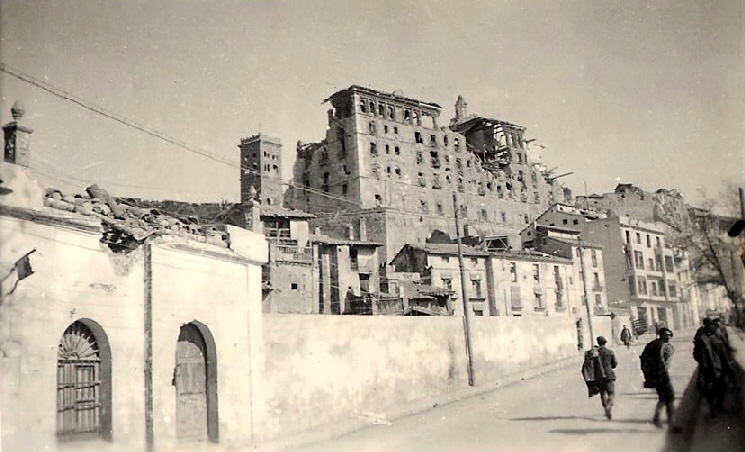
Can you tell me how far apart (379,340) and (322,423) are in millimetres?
2056

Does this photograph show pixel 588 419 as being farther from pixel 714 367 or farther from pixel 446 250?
pixel 446 250

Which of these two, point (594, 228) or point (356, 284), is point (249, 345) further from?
point (594, 228)

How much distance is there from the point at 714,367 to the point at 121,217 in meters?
6.80

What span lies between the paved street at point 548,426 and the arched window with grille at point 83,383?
2.51 meters

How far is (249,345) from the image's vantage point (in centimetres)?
867

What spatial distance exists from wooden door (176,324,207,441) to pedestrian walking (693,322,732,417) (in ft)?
19.3

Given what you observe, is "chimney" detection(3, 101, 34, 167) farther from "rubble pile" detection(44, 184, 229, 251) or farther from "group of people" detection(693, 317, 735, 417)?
"group of people" detection(693, 317, 735, 417)

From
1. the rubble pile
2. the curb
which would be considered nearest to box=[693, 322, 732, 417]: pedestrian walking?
the curb

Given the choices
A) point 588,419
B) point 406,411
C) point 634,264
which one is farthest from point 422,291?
point 588,419

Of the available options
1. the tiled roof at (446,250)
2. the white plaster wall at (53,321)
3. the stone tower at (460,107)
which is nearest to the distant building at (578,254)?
the tiled roof at (446,250)

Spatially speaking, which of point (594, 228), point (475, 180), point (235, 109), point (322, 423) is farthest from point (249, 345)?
point (475, 180)

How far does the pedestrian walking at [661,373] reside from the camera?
726 cm

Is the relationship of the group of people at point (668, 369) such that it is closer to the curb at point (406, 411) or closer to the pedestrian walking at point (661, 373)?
the pedestrian walking at point (661, 373)

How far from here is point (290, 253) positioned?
1413 cm
